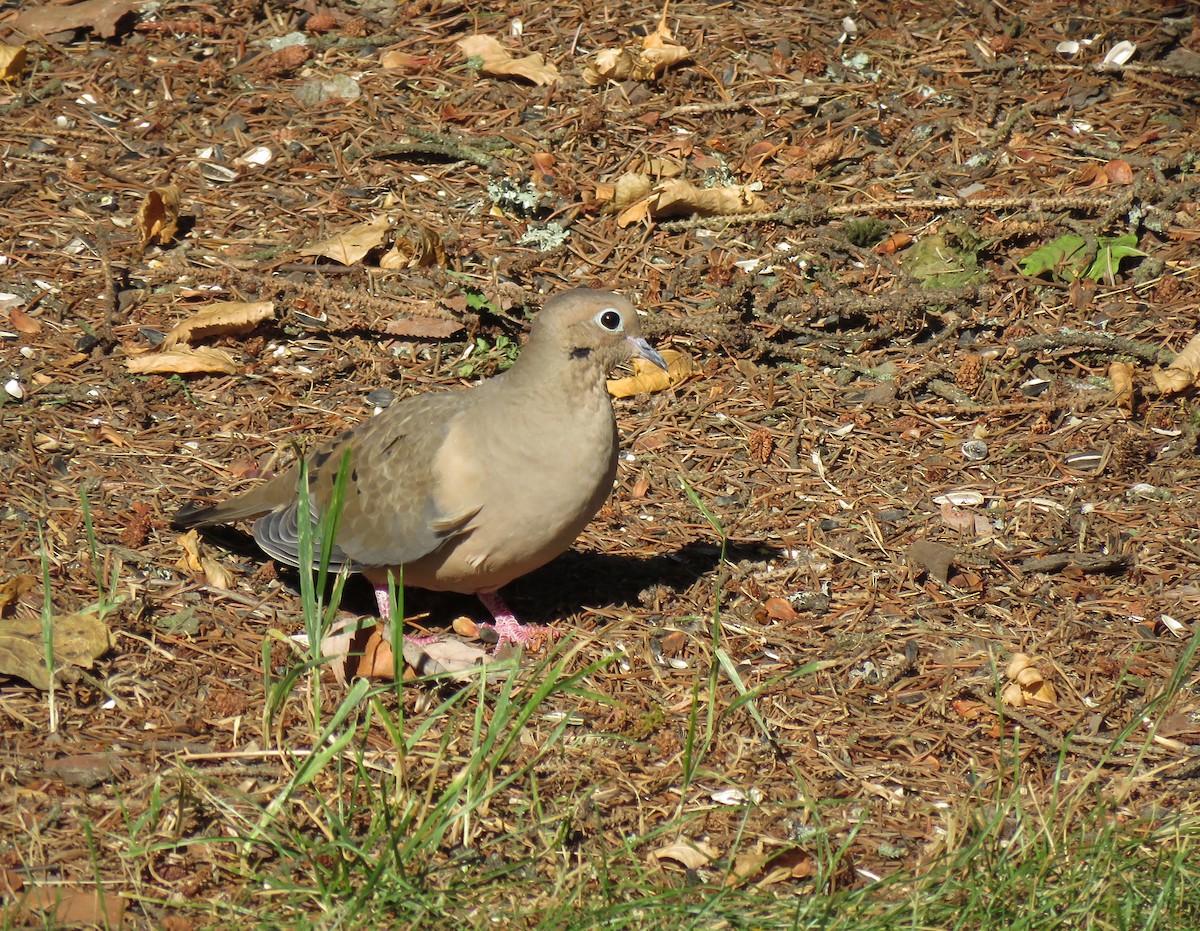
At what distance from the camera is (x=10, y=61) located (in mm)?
6340

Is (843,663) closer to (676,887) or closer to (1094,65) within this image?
(676,887)

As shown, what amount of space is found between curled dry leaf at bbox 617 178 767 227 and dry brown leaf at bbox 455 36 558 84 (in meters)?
0.97

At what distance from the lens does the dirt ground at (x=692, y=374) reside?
12.0ft

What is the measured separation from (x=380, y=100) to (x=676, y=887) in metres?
4.39

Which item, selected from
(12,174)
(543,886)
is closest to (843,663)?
(543,886)

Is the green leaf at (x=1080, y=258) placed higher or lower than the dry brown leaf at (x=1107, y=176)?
lower

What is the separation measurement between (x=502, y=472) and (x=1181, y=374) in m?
2.63

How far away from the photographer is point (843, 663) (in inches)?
160

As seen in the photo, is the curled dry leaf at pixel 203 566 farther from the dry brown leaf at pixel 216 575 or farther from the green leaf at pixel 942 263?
the green leaf at pixel 942 263

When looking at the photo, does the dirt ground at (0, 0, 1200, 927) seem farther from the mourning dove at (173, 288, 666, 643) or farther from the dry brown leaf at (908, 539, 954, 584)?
the mourning dove at (173, 288, 666, 643)

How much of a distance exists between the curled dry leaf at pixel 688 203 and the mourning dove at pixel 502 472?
1957 millimetres

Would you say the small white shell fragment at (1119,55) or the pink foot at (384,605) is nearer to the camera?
the pink foot at (384,605)

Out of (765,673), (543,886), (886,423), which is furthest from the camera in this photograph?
(886,423)

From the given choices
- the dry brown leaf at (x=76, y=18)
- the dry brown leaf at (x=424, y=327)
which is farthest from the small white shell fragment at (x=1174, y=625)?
the dry brown leaf at (x=76, y=18)
